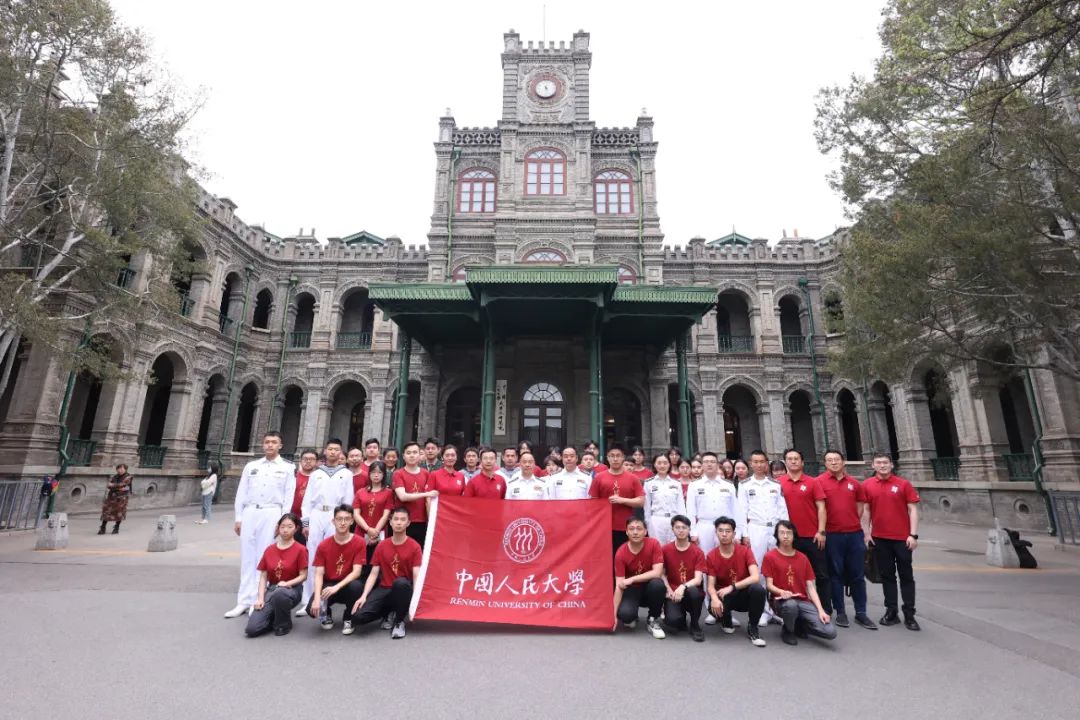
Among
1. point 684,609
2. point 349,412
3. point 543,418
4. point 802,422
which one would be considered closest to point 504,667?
point 684,609

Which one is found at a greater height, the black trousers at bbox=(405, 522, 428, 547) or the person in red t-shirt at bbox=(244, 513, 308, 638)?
the black trousers at bbox=(405, 522, 428, 547)

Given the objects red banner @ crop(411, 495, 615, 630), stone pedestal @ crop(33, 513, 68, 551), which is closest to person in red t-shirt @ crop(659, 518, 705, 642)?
red banner @ crop(411, 495, 615, 630)

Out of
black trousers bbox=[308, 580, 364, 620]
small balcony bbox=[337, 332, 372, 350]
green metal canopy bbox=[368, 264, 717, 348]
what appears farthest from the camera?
small balcony bbox=[337, 332, 372, 350]

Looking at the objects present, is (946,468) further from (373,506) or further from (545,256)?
(373,506)

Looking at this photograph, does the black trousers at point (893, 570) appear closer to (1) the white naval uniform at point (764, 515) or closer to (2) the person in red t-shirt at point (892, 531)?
(2) the person in red t-shirt at point (892, 531)

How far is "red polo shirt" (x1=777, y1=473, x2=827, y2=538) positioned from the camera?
19.7ft

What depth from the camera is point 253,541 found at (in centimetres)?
614

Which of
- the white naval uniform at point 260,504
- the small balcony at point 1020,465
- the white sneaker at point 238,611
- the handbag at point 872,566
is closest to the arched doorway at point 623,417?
the small balcony at point 1020,465

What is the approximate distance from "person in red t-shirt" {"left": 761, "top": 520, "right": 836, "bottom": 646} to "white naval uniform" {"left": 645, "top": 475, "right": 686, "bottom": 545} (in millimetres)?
1226

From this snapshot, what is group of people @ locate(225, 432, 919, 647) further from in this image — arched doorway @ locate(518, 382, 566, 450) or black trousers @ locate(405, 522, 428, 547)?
arched doorway @ locate(518, 382, 566, 450)

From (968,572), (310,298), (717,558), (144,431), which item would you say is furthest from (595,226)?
(144,431)

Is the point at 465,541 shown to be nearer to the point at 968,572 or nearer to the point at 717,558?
the point at 717,558

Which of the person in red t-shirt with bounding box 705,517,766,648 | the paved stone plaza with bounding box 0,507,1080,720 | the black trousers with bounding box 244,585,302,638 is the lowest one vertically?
the paved stone plaza with bounding box 0,507,1080,720

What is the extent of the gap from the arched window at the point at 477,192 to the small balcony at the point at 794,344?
14277 millimetres
